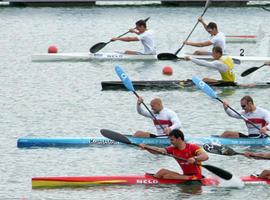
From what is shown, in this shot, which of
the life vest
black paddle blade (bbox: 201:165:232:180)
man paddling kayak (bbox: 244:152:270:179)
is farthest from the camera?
the life vest

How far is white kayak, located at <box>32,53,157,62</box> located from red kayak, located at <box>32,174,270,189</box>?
57.9 feet

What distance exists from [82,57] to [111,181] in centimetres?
1874

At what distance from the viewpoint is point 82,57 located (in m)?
46.2

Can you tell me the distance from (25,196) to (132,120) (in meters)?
9.21

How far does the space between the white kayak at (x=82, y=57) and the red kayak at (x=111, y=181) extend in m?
17.6

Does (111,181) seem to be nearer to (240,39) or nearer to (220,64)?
(220,64)

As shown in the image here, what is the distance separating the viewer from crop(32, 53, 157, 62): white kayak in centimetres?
4525

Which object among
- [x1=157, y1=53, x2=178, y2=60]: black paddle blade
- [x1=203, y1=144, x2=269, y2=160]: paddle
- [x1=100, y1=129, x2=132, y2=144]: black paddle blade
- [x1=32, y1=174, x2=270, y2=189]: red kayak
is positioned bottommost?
[x1=32, y1=174, x2=270, y2=189]: red kayak

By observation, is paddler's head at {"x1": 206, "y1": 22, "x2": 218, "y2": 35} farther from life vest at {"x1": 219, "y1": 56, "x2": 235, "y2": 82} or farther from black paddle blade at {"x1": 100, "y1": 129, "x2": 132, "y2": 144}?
black paddle blade at {"x1": 100, "y1": 129, "x2": 132, "y2": 144}

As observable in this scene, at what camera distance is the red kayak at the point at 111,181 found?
2758 cm

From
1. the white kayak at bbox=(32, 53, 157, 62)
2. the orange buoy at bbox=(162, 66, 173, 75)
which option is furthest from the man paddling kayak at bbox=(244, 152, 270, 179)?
the white kayak at bbox=(32, 53, 157, 62)

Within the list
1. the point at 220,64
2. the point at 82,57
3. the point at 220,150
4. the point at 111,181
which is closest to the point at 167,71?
the point at 82,57

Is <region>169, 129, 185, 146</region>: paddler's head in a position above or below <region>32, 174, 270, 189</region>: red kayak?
above

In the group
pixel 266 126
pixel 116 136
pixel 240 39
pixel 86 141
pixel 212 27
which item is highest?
pixel 212 27
